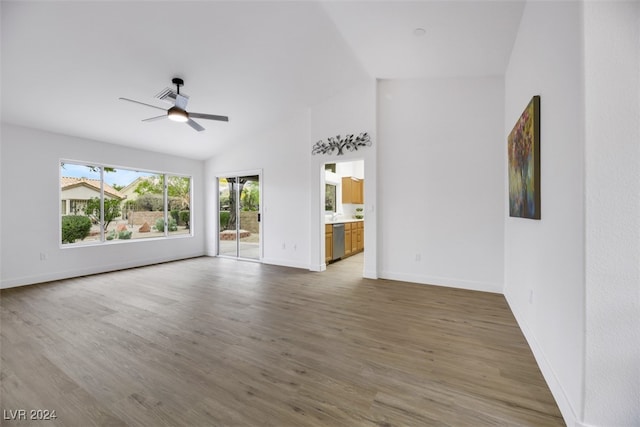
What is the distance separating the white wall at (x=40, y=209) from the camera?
4.23 metres

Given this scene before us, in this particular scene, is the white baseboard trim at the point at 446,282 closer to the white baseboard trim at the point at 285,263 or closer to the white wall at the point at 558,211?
the white wall at the point at 558,211

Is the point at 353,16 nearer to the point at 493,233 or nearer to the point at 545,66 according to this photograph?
the point at 545,66

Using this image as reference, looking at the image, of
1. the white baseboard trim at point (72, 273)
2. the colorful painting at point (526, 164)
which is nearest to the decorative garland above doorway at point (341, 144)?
the colorful painting at point (526, 164)

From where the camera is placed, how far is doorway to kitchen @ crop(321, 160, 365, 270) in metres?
5.97

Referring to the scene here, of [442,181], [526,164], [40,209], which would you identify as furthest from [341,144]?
[40,209]

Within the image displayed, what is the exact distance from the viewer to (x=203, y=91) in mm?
4090

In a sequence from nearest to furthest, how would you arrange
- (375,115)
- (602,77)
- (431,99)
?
1. (602,77)
2. (431,99)
3. (375,115)

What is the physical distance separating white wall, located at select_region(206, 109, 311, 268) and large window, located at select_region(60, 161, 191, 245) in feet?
6.02

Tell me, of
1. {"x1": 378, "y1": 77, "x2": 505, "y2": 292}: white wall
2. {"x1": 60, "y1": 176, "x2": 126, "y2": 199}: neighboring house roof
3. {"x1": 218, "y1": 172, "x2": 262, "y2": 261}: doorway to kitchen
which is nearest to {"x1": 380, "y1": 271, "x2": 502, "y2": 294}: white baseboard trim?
{"x1": 378, "y1": 77, "x2": 505, "y2": 292}: white wall

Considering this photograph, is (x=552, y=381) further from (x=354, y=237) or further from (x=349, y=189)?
(x=349, y=189)

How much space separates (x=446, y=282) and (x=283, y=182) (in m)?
3.59

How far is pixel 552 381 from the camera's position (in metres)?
1.82

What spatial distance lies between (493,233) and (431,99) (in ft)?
7.22

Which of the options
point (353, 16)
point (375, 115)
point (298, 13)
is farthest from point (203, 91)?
point (375, 115)
